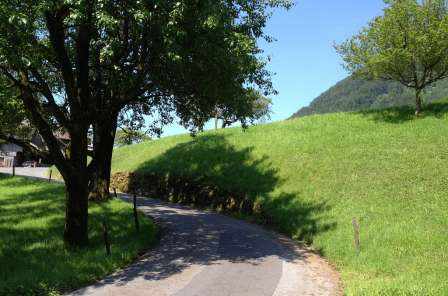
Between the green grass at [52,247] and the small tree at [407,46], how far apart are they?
70.9 feet

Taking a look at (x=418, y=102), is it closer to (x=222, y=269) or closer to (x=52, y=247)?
(x=222, y=269)

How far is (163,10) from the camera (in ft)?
42.6

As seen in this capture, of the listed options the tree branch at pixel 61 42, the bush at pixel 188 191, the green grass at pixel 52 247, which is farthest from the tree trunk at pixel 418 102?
the tree branch at pixel 61 42

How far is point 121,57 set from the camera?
15.5 metres

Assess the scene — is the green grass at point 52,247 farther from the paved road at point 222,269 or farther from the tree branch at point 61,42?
the tree branch at point 61,42

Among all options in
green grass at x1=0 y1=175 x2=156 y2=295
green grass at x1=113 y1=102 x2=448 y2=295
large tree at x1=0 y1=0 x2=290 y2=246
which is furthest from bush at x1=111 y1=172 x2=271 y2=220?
large tree at x1=0 y1=0 x2=290 y2=246

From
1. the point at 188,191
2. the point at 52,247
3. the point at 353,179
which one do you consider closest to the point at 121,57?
the point at 52,247

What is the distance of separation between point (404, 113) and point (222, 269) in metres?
27.1

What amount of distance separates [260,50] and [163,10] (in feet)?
20.6

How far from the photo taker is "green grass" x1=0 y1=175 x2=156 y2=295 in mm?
12492

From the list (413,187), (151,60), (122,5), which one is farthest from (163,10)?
(413,187)

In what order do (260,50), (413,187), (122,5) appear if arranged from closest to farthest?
(122,5) → (260,50) → (413,187)

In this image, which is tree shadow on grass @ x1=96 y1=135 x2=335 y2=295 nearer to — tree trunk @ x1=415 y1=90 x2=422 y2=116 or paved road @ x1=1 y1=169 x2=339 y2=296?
paved road @ x1=1 y1=169 x2=339 y2=296

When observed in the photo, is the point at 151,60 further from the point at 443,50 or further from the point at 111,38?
the point at 443,50
